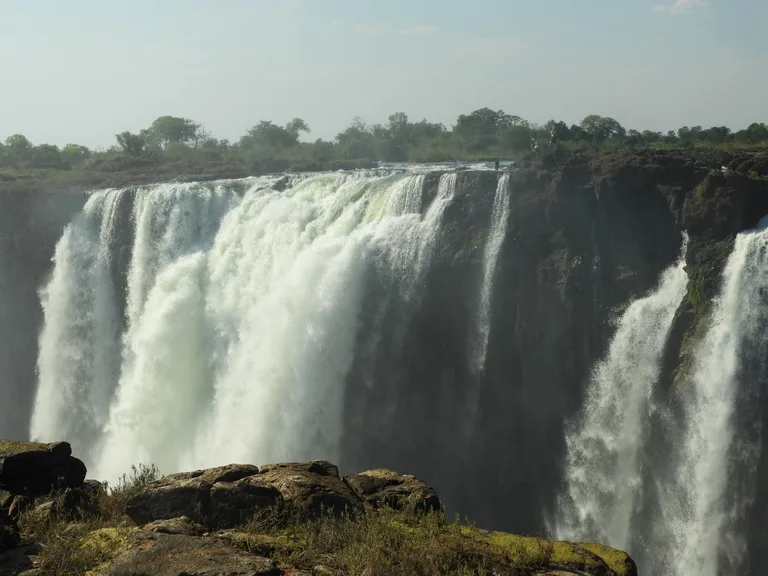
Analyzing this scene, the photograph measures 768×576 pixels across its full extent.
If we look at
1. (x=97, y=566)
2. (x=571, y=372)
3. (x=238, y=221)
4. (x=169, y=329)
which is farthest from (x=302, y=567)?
(x=238, y=221)

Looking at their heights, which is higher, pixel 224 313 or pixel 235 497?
pixel 235 497

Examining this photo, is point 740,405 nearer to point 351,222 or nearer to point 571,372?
point 571,372

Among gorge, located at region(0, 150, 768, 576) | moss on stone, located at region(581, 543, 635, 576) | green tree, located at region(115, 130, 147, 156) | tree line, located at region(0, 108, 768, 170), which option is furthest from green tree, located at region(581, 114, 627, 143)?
moss on stone, located at region(581, 543, 635, 576)

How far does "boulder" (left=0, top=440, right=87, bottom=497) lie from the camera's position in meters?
9.45

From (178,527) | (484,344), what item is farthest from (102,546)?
(484,344)

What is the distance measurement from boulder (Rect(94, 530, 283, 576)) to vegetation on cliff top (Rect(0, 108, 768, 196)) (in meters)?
18.7

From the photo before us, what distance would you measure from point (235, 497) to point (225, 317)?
47.8ft

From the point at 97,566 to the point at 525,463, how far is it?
1389cm

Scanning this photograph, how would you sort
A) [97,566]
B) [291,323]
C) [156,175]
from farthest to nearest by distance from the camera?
[156,175]
[291,323]
[97,566]

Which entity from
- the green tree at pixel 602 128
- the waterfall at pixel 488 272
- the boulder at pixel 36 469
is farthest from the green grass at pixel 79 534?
the green tree at pixel 602 128

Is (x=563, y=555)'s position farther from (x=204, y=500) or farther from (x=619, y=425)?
(x=619, y=425)

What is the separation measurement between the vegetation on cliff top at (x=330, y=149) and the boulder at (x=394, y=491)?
637 inches

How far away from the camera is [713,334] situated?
16.3m

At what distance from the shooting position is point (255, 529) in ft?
26.3
